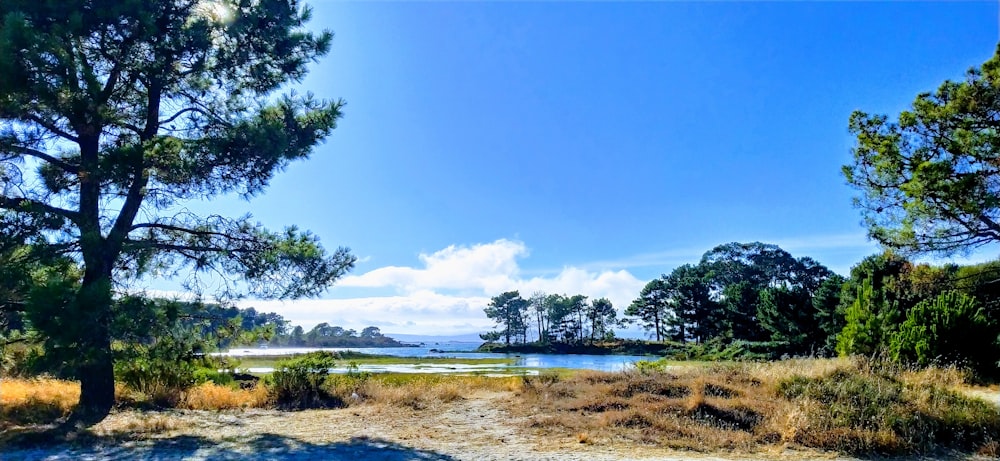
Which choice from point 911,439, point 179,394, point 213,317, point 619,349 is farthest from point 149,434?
point 619,349

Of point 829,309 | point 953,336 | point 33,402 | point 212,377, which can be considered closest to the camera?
point 33,402

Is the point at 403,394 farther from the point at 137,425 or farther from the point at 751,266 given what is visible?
the point at 751,266

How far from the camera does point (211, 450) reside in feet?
23.4

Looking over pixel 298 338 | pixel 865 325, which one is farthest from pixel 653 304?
pixel 298 338

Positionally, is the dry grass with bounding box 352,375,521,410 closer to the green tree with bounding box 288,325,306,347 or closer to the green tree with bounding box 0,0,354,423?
the green tree with bounding box 0,0,354,423

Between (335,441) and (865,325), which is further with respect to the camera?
(865,325)

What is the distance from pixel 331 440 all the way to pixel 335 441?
4.8 inches

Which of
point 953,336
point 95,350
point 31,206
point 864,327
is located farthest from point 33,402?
point 864,327

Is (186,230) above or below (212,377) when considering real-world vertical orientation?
above

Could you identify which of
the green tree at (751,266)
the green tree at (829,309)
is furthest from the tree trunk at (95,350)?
the green tree at (751,266)

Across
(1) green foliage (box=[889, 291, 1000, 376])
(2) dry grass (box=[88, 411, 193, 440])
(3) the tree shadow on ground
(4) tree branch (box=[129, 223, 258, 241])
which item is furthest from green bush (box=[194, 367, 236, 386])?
(1) green foliage (box=[889, 291, 1000, 376])

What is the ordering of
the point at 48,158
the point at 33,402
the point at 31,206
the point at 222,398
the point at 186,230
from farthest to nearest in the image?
the point at 222,398 → the point at 186,230 → the point at 33,402 → the point at 48,158 → the point at 31,206

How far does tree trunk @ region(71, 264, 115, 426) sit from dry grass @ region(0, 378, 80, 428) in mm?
423

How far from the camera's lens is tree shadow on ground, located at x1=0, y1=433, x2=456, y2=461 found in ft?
22.3
